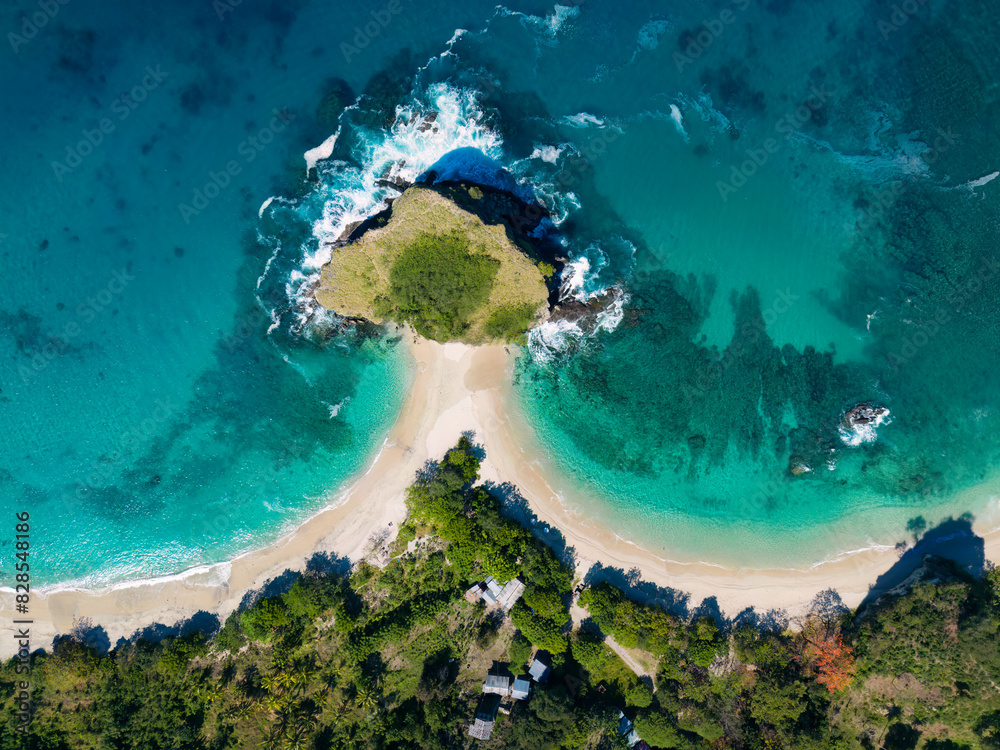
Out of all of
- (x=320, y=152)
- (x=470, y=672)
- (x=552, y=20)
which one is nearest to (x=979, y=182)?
(x=552, y=20)

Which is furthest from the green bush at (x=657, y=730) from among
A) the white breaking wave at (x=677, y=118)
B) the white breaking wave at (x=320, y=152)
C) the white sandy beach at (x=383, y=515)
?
the white breaking wave at (x=320, y=152)

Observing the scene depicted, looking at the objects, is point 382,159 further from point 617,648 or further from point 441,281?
point 617,648

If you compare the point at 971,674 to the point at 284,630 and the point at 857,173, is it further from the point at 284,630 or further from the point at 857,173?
the point at 284,630

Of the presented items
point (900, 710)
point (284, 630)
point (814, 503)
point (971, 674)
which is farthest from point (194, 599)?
point (971, 674)

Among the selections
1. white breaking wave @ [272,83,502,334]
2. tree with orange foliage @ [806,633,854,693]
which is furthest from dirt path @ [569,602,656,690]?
white breaking wave @ [272,83,502,334]

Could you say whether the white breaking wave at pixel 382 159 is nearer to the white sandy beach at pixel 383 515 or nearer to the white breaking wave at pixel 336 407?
the white breaking wave at pixel 336 407

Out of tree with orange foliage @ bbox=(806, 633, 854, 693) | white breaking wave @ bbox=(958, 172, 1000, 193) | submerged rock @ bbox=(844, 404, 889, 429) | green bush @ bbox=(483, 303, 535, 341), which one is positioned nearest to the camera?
green bush @ bbox=(483, 303, 535, 341)

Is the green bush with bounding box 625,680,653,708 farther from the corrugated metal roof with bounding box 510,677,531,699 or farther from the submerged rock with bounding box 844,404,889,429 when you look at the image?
the submerged rock with bounding box 844,404,889,429
